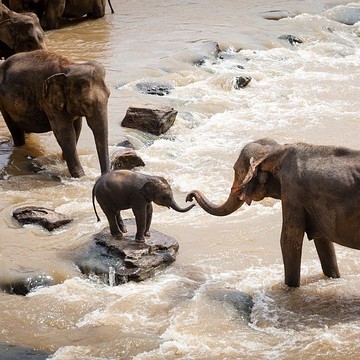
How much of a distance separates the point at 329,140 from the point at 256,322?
628 centimetres

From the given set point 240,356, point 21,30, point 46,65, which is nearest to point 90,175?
point 46,65

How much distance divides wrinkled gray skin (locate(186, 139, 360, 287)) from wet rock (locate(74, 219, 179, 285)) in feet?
2.69

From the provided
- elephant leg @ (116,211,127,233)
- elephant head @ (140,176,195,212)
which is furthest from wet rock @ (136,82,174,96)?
elephant head @ (140,176,195,212)

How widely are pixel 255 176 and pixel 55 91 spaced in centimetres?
387

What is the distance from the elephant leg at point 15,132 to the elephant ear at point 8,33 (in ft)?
7.70

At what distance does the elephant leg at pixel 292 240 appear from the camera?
7199 mm

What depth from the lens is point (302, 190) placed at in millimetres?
7098

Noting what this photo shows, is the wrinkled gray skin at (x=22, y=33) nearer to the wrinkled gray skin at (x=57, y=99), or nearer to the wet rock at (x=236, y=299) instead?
the wrinkled gray skin at (x=57, y=99)

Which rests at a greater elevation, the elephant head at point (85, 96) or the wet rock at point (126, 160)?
the elephant head at point (85, 96)

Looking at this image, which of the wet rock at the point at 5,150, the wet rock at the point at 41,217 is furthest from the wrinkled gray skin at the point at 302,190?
the wet rock at the point at 5,150

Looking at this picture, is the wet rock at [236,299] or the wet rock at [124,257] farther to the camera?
the wet rock at [124,257]

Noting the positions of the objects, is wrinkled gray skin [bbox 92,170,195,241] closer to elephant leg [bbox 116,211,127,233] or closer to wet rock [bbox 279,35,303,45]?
elephant leg [bbox 116,211,127,233]

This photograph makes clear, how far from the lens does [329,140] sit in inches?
506

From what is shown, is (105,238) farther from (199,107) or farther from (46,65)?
(199,107)
